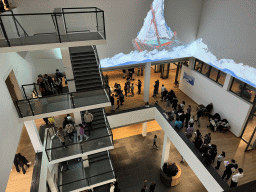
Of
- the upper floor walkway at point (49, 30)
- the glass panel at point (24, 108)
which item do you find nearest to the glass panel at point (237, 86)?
the upper floor walkway at point (49, 30)

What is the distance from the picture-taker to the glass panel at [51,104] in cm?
704

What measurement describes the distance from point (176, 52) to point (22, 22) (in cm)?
1038

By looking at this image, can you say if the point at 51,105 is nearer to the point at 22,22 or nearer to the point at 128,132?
the point at 22,22

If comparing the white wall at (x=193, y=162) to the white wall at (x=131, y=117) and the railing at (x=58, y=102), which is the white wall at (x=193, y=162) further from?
the railing at (x=58, y=102)

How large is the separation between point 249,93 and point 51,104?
10.5 metres

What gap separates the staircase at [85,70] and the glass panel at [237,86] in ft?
27.0

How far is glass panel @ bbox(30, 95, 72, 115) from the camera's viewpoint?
704 centimetres

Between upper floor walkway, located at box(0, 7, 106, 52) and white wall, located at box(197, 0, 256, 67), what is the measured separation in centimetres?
778

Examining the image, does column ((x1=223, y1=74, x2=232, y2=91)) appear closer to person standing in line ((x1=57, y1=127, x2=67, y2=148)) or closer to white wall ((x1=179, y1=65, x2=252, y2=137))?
white wall ((x1=179, y1=65, x2=252, y2=137))

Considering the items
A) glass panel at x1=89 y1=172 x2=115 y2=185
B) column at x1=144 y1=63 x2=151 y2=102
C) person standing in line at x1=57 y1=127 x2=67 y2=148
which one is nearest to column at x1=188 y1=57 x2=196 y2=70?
column at x1=144 y1=63 x2=151 y2=102

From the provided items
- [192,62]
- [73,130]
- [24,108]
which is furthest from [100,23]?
[192,62]

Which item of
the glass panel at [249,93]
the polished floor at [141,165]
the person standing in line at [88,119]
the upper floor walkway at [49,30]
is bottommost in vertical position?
the polished floor at [141,165]

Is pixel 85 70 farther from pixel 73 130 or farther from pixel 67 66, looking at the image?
pixel 73 130

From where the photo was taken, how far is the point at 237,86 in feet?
34.7
